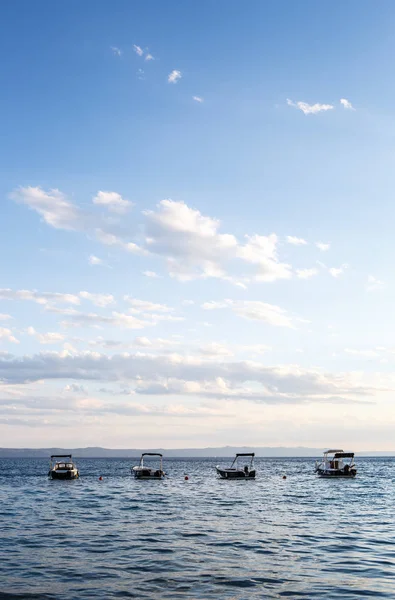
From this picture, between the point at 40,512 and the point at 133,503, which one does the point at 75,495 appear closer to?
the point at 133,503

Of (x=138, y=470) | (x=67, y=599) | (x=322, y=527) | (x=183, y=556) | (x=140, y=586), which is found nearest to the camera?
(x=67, y=599)

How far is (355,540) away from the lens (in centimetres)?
3534

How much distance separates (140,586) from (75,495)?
48.7 meters

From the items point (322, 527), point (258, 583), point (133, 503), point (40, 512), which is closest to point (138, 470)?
point (133, 503)

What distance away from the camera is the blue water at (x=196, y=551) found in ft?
75.7

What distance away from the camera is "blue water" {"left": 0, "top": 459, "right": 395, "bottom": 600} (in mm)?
23078

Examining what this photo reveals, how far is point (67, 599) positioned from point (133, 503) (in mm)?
39021

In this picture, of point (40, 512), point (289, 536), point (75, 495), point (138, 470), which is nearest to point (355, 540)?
point (289, 536)

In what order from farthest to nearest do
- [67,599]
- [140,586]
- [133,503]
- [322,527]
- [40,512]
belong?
1. [133,503]
2. [40,512]
3. [322,527]
4. [140,586]
5. [67,599]

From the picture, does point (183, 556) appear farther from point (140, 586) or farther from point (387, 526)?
point (387, 526)

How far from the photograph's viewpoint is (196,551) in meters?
30.8

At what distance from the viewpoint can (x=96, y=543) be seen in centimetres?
3362

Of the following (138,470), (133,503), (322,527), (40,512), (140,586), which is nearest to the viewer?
(140,586)

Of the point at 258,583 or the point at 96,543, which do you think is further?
the point at 96,543
